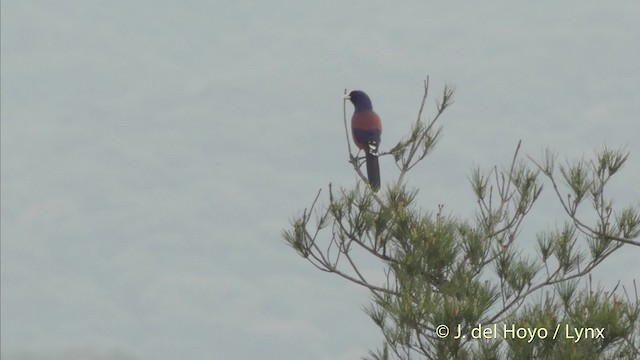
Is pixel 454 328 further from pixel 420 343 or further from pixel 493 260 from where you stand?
pixel 493 260

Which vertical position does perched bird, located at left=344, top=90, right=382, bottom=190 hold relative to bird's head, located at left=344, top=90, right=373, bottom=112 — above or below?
below

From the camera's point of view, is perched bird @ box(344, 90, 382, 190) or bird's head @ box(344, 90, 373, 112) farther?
bird's head @ box(344, 90, 373, 112)

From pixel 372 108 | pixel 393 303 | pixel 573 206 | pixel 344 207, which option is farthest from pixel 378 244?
pixel 372 108

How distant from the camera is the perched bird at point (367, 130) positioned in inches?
271

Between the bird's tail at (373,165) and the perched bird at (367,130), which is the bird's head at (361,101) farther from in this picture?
the bird's tail at (373,165)

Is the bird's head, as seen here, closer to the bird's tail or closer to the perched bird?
the perched bird

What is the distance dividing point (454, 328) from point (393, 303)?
0.34 metres

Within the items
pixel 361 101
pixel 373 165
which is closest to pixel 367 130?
pixel 373 165

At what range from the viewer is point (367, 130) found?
7270 millimetres

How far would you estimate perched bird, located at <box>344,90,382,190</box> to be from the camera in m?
6.89

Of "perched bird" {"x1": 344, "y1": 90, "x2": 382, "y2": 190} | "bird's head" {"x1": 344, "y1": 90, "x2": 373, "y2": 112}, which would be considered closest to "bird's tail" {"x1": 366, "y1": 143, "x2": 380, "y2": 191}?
"perched bird" {"x1": 344, "y1": 90, "x2": 382, "y2": 190}

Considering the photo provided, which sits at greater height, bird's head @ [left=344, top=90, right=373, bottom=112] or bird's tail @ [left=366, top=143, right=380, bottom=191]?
bird's head @ [left=344, top=90, right=373, bottom=112]

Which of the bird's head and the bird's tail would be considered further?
the bird's head

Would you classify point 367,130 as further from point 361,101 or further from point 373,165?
point 361,101
